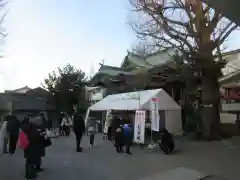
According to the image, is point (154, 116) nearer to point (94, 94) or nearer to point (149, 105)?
point (149, 105)

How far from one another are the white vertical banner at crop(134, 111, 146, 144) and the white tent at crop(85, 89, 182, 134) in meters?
1.01

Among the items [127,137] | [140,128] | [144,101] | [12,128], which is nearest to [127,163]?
[127,137]

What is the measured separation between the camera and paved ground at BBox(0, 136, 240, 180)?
9.29 meters

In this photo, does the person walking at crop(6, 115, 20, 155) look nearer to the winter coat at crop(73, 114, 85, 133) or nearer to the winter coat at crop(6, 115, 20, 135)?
the winter coat at crop(6, 115, 20, 135)

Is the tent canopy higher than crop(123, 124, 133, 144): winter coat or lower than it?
higher

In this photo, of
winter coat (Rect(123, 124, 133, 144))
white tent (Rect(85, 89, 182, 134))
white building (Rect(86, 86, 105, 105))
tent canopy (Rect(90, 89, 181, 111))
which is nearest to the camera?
winter coat (Rect(123, 124, 133, 144))

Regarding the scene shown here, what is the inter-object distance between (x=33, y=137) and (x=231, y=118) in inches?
649

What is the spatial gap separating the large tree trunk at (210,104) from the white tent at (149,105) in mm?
1702

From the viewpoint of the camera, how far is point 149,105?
55.6ft

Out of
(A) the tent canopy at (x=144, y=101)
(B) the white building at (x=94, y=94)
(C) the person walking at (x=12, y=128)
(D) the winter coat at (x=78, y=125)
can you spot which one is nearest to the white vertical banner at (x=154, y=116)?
(A) the tent canopy at (x=144, y=101)

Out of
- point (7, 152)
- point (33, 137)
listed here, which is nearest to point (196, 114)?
point (7, 152)

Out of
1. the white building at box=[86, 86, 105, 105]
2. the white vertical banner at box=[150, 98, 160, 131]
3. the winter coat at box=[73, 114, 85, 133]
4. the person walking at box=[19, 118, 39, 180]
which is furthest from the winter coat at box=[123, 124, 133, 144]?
the white building at box=[86, 86, 105, 105]

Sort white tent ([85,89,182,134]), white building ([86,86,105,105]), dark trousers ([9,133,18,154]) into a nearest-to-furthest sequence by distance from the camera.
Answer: dark trousers ([9,133,18,154]) < white tent ([85,89,182,134]) < white building ([86,86,105,105])

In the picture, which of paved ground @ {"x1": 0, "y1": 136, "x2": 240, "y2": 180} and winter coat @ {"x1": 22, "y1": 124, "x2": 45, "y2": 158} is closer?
winter coat @ {"x1": 22, "y1": 124, "x2": 45, "y2": 158}
